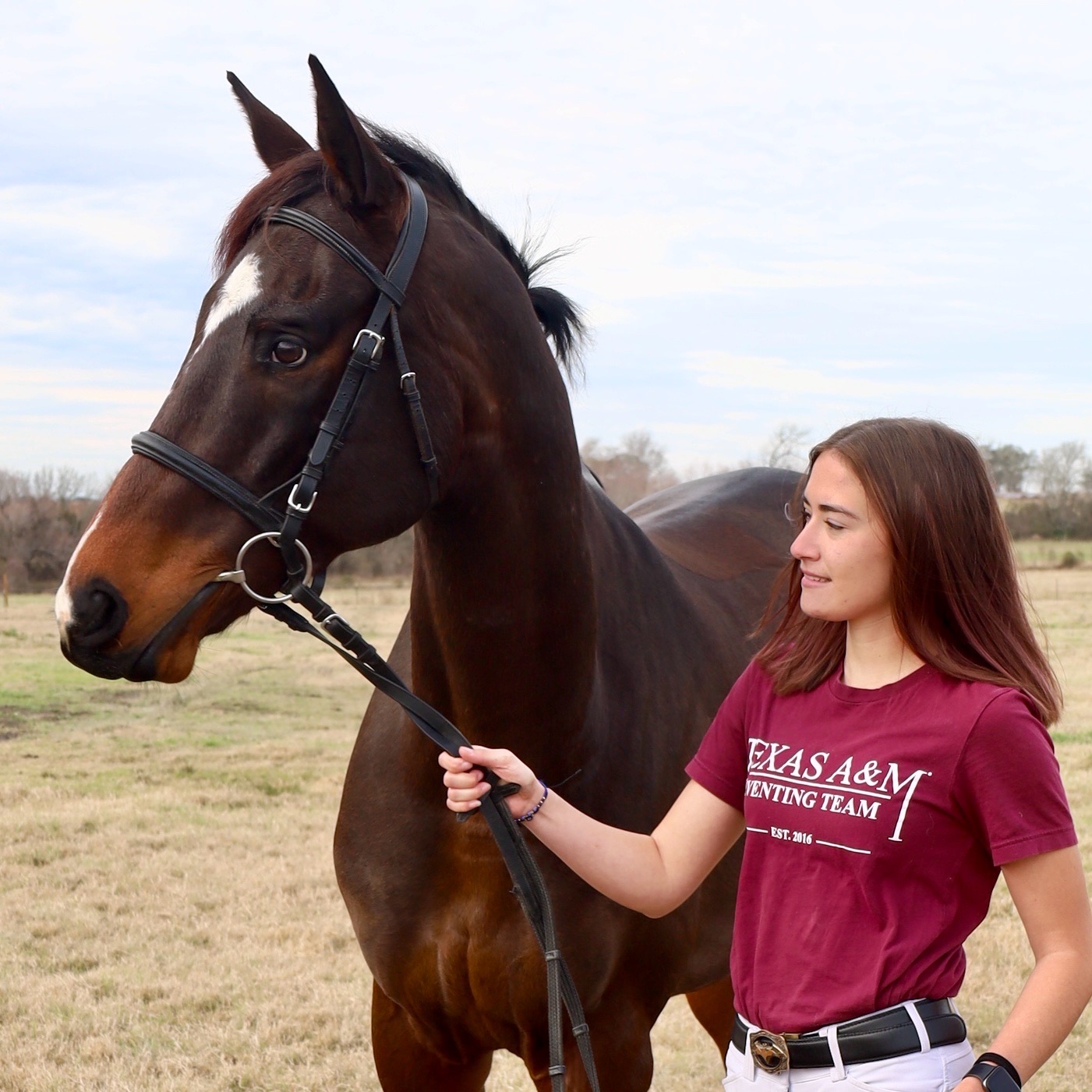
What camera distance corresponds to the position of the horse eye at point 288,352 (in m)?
1.83

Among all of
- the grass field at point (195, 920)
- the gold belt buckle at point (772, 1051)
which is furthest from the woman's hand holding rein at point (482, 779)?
the grass field at point (195, 920)

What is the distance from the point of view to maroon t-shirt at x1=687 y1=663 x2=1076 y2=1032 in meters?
1.50

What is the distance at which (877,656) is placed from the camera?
5.58 ft

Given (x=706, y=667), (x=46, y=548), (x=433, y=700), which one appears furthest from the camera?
(x=46, y=548)

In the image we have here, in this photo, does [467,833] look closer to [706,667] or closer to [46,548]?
[706,667]

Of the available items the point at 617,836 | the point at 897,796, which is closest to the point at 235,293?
the point at 617,836

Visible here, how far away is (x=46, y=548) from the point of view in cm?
2036

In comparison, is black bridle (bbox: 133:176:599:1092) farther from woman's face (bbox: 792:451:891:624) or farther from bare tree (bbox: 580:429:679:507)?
bare tree (bbox: 580:429:679:507)

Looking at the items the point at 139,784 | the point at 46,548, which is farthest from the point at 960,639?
the point at 46,548

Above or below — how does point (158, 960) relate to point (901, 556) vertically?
below

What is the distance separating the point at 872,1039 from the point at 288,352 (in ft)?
4.38

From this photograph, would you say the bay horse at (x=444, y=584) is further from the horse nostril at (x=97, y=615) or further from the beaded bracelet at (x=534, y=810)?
the beaded bracelet at (x=534, y=810)

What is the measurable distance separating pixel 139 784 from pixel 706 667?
6091 millimetres

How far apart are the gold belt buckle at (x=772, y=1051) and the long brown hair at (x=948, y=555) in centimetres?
57
